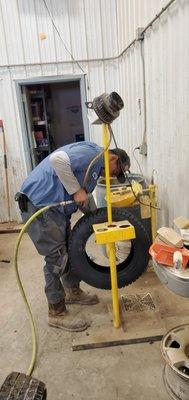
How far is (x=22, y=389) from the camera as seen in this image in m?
1.45

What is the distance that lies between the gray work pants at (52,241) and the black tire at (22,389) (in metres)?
0.82

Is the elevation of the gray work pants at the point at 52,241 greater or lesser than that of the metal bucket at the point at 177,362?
greater

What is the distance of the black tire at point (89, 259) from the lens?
202 centimetres

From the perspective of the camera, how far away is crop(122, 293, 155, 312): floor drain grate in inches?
93.4

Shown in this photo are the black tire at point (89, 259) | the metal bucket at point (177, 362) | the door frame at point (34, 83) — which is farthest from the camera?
the door frame at point (34, 83)

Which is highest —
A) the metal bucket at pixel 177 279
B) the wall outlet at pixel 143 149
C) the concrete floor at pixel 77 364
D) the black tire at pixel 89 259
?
the wall outlet at pixel 143 149

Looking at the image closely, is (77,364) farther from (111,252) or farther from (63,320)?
(111,252)

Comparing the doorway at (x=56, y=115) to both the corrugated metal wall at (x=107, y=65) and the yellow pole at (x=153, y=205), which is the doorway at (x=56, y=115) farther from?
the yellow pole at (x=153, y=205)

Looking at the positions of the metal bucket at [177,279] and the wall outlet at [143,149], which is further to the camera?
the wall outlet at [143,149]

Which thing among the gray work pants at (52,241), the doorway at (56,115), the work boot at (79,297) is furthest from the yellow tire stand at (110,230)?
the doorway at (56,115)

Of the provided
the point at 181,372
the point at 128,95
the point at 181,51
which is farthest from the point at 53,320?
the point at 128,95

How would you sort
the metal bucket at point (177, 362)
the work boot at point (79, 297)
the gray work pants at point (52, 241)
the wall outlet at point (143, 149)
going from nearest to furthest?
the metal bucket at point (177, 362)
the gray work pants at point (52, 241)
the work boot at point (79, 297)
the wall outlet at point (143, 149)

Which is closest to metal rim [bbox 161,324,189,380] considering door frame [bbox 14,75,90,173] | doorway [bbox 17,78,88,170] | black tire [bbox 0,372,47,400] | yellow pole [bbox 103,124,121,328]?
yellow pole [bbox 103,124,121,328]

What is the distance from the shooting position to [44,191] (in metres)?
2.14
